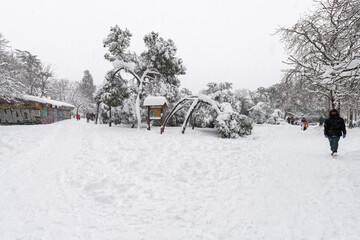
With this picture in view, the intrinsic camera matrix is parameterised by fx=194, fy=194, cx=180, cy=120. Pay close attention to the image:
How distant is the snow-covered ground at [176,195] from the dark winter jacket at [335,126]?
954mm

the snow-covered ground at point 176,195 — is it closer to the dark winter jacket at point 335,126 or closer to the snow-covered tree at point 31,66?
the dark winter jacket at point 335,126

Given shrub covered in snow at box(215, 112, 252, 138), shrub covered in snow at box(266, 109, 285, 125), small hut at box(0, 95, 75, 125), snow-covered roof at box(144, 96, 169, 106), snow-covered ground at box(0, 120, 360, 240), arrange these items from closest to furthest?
1. snow-covered ground at box(0, 120, 360, 240)
2. shrub covered in snow at box(215, 112, 252, 138)
3. snow-covered roof at box(144, 96, 169, 106)
4. small hut at box(0, 95, 75, 125)
5. shrub covered in snow at box(266, 109, 285, 125)

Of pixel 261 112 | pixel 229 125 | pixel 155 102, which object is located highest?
pixel 261 112

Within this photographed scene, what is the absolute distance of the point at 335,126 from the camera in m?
6.99

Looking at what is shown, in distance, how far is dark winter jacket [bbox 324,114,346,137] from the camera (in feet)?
22.8

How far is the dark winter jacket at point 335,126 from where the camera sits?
6.93 meters

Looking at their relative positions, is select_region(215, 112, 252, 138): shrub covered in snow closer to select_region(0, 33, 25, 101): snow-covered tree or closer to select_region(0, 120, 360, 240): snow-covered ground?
select_region(0, 120, 360, 240): snow-covered ground

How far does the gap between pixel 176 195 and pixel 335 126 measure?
6223 millimetres

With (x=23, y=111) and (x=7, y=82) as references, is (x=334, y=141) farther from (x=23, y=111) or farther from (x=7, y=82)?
(x=23, y=111)

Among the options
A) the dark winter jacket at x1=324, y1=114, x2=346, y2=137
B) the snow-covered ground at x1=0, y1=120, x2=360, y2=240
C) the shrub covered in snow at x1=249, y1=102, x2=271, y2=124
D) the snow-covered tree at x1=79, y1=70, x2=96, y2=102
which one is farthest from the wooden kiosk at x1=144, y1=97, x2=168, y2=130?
the snow-covered tree at x1=79, y1=70, x2=96, y2=102

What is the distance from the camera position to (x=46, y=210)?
14.1ft

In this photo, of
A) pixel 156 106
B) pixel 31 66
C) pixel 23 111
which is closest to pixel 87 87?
pixel 31 66

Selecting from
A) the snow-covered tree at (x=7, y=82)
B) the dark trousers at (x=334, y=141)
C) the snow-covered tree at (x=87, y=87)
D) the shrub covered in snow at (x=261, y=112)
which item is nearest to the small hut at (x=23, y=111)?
the snow-covered tree at (x=7, y=82)

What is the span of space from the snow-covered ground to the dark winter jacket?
37.6 inches
